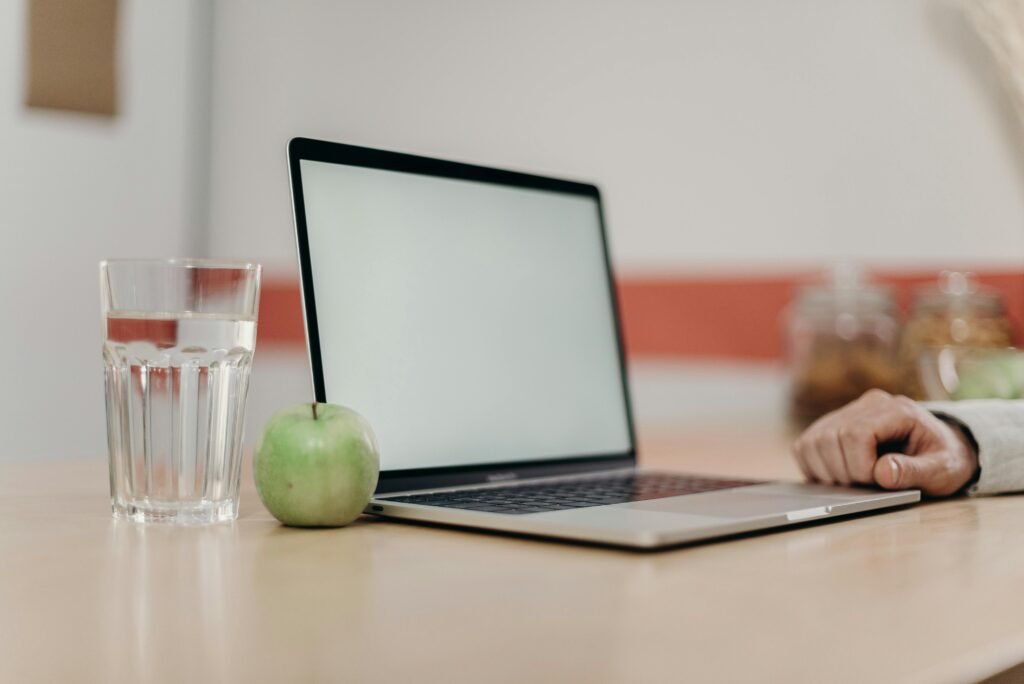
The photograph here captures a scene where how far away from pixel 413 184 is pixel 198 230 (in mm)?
2237

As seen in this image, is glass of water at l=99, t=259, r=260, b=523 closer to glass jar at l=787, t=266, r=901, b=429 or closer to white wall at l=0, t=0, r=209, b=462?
glass jar at l=787, t=266, r=901, b=429

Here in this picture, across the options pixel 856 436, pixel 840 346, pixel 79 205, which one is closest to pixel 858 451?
pixel 856 436

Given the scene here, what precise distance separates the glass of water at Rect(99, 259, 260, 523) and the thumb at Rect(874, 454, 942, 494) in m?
0.55

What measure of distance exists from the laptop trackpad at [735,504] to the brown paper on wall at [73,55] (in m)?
2.38

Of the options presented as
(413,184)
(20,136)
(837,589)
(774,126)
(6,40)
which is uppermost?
(6,40)

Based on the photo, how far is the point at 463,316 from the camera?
41.1 inches

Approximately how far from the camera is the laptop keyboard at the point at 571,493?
2.70 ft

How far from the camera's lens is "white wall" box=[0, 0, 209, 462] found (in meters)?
2.70

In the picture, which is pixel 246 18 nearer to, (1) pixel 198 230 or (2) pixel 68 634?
(1) pixel 198 230

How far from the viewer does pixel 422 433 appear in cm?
96

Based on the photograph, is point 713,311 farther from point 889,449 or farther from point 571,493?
point 571,493

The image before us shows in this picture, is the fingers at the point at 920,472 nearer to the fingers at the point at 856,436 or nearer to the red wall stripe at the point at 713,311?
the fingers at the point at 856,436

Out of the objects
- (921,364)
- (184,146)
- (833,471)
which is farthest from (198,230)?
(833,471)

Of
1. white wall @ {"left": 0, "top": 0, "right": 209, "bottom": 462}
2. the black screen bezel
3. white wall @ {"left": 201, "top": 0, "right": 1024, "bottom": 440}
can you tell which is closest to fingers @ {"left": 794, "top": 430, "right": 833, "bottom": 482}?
the black screen bezel
